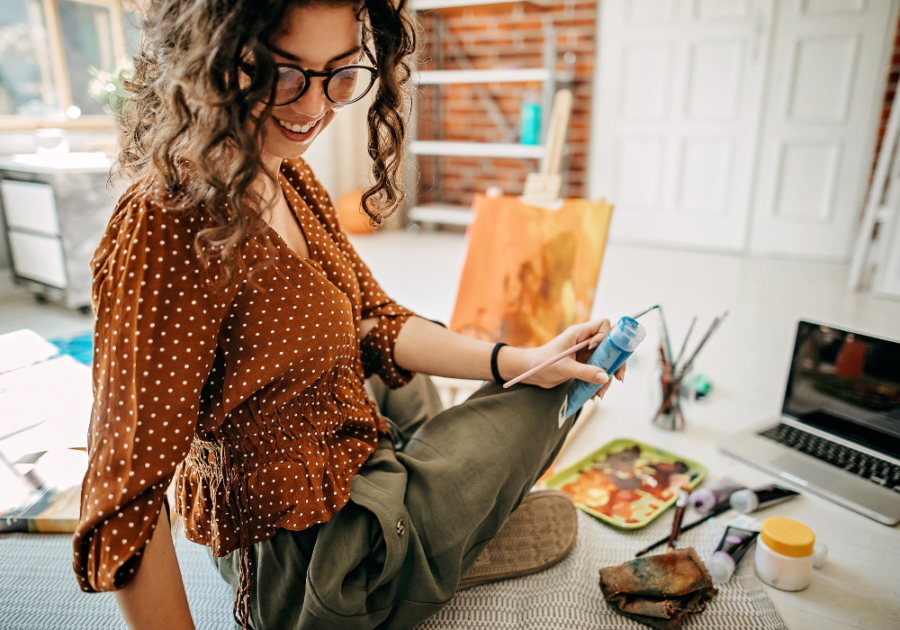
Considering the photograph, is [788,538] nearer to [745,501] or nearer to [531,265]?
[745,501]

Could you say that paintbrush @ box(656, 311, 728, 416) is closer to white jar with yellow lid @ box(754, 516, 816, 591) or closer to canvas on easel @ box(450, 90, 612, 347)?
canvas on easel @ box(450, 90, 612, 347)

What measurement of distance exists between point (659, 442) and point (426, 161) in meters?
3.44

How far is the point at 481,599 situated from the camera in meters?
0.96

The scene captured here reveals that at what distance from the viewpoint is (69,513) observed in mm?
1149

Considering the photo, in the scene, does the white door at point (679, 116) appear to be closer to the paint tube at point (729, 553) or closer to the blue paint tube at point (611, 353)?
the paint tube at point (729, 553)

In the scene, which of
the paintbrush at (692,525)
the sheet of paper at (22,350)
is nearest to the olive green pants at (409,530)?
the paintbrush at (692,525)

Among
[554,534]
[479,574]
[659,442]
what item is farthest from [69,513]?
[659,442]

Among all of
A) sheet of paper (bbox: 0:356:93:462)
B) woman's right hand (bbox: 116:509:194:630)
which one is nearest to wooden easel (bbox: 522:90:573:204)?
sheet of paper (bbox: 0:356:93:462)

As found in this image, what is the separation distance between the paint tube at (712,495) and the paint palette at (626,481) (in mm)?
48

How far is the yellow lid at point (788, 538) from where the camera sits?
97 cm

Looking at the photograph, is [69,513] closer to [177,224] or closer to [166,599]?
[166,599]

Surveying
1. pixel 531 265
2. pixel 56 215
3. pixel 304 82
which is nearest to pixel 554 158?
pixel 531 265

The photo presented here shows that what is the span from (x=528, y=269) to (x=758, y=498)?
0.79 metres

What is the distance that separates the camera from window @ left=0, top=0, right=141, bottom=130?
105 inches
